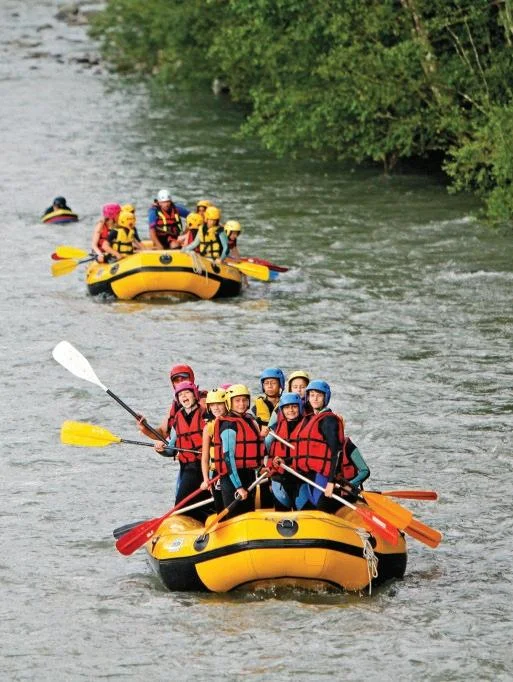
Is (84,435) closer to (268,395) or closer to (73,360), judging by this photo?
(73,360)

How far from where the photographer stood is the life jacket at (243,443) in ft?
34.7

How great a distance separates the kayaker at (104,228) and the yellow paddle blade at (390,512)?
9287mm

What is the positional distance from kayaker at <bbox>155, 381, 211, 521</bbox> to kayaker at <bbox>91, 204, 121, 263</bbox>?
838 centimetres

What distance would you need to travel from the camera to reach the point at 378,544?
1059 cm

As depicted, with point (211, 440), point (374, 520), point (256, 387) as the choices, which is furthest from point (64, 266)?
point (374, 520)

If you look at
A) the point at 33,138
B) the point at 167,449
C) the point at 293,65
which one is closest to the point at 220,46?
the point at 293,65

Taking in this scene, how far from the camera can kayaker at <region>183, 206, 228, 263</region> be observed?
19312 millimetres

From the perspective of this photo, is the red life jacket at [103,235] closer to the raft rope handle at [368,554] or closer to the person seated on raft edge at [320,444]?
the person seated on raft edge at [320,444]

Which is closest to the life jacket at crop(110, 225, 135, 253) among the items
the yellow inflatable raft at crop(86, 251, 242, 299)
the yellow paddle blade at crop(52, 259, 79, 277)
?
the yellow inflatable raft at crop(86, 251, 242, 299)

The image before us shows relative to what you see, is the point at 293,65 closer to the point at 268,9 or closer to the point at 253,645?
the point at 268,9

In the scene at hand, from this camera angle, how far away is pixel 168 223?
19984mm

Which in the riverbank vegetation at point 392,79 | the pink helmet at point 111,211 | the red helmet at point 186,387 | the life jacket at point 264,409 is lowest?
the life jacket at point 264,409

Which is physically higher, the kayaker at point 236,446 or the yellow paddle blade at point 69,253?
the kayaker at point 236,446

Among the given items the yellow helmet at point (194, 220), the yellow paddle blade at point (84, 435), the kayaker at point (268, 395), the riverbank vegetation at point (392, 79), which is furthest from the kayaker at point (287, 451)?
the riverbank vegetation at point (392, 79)
